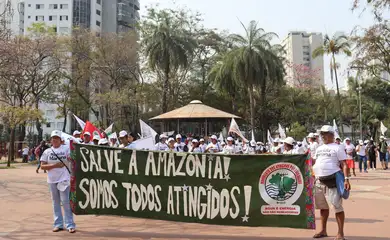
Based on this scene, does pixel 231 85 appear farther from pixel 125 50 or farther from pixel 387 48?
pixel 387 48

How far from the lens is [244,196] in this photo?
6613mm

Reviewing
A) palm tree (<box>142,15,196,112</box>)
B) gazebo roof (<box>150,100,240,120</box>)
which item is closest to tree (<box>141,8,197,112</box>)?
palm tree (<box>142,15,196,112</box>)

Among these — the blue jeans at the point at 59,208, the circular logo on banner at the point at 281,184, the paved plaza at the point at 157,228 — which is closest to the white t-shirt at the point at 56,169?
the blue jeans at the point at 59,208

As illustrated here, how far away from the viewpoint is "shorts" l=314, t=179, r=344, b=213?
6188 millimetres

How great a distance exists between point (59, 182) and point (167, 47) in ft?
90.7

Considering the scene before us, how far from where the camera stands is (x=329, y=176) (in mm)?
6293

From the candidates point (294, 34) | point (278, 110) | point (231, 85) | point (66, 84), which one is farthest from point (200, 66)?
point (294, 34)

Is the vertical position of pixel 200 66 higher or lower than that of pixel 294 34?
lower

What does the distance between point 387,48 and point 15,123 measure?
23610 mm

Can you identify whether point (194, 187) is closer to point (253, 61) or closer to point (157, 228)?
point (157, 228)

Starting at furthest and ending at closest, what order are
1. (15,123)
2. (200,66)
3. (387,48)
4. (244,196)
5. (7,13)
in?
(200,66) < (15,123) < (387,48) < (7,13) < (244,196)

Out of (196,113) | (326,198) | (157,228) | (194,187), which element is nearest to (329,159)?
(326,198)

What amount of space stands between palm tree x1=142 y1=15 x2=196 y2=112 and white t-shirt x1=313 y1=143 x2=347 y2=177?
2793 centimetres

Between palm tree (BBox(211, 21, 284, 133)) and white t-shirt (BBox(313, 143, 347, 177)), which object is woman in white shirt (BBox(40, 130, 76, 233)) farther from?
palm tree (BBox(211, 21, 284, 133))
